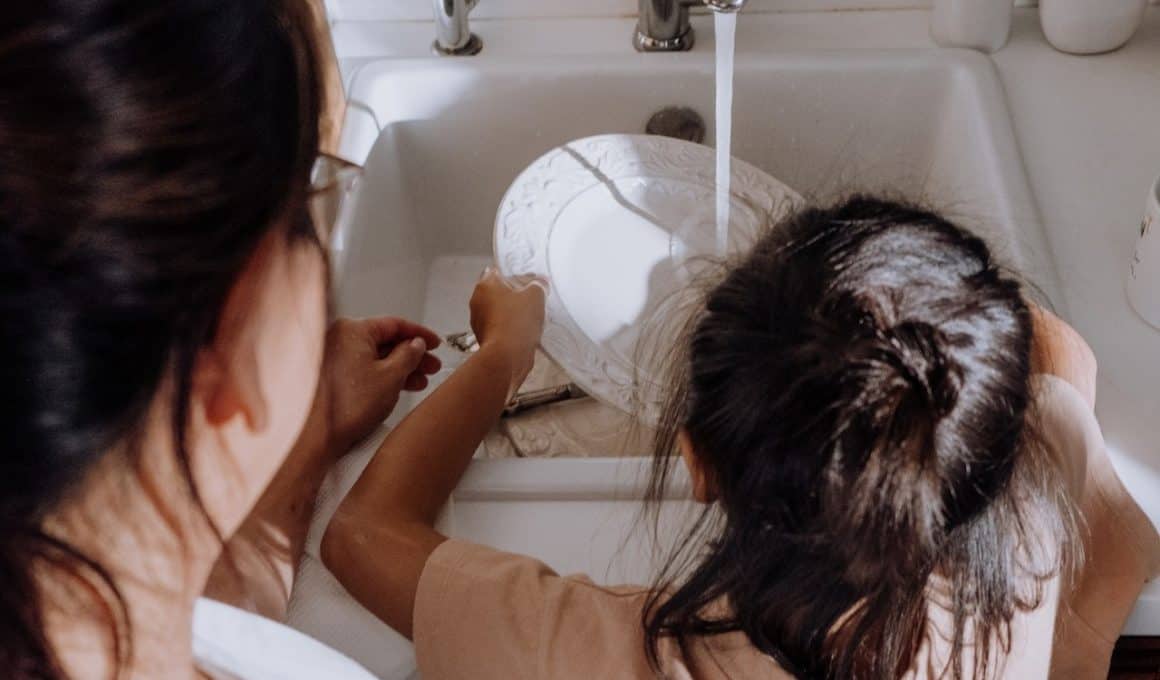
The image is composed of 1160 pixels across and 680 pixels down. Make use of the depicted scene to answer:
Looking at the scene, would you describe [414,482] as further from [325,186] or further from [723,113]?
[723,113]

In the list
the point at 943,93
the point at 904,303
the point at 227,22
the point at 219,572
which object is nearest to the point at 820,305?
the point at 904,303

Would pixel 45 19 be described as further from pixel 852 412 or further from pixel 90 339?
pixel 852 412

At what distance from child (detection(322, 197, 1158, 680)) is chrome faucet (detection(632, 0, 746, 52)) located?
49 centimetres

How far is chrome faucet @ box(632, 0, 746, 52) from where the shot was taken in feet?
3.39

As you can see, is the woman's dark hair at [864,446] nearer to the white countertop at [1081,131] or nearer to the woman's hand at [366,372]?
the white countertop at [1081,131]

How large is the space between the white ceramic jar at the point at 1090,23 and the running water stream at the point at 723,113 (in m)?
0.31

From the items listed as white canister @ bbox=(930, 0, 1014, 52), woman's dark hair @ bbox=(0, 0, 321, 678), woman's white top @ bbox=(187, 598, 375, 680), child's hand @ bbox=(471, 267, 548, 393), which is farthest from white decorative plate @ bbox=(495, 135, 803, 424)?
woman's dark hair @ bbox=(0, 0, 321, 678)

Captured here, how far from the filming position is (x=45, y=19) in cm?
32

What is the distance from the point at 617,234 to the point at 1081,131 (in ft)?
1.33

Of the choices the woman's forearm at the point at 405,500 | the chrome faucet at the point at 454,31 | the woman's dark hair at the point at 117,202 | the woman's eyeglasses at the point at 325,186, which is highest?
the woman's dark hair at the point at 117,202

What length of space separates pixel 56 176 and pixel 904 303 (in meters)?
0.34

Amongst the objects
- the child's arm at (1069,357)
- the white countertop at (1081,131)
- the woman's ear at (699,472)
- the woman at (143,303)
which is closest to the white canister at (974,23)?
the white countertop at (1081,131)

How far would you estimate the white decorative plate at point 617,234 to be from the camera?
91 cm

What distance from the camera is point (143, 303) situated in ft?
1.21
